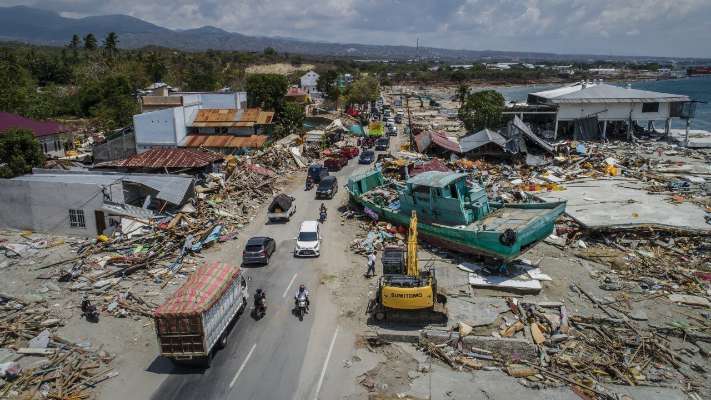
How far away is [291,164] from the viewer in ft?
142

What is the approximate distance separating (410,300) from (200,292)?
21.0 feet

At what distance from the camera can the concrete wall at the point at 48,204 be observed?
1022 inches

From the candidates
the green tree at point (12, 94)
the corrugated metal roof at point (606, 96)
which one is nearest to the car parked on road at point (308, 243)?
the corrugated metal roof at point (606, 96)

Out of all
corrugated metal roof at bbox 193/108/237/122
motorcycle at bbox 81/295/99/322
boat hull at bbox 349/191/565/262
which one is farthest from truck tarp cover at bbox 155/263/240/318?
corrugated metal roof at bbox 193/108/237/122

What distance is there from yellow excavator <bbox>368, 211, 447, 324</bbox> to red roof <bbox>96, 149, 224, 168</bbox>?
71.5 feet

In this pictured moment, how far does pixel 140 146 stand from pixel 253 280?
30.0 metres

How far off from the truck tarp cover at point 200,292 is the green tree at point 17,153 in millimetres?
23484

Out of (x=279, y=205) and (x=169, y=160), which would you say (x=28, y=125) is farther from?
(x=279, y=205)

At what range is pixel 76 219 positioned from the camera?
26375 mm

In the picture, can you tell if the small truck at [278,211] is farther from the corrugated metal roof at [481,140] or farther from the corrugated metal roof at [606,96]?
the corrugated metal roof at [606,96]

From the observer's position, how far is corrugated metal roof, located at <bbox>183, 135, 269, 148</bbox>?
149 feet

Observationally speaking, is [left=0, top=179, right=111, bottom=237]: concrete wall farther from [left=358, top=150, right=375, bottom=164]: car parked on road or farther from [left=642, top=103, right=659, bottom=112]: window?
[left=642, top=103, right=659, bottom=112]: window

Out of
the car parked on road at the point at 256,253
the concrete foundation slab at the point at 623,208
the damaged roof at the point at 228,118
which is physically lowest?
the car parked on road at the point at 256,253

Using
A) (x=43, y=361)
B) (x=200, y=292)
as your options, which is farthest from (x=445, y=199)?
(x=43, y=361)
